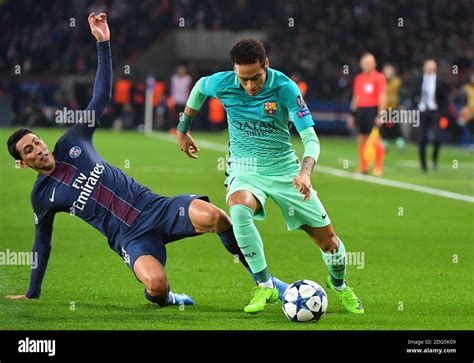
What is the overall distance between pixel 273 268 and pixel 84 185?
9.44ft

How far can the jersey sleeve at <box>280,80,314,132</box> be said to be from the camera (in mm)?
8555

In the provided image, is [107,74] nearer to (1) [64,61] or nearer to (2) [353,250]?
(2) [353,250]

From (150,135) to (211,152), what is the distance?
8.50 metres

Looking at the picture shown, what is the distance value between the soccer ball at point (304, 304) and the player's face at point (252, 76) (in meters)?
1.50

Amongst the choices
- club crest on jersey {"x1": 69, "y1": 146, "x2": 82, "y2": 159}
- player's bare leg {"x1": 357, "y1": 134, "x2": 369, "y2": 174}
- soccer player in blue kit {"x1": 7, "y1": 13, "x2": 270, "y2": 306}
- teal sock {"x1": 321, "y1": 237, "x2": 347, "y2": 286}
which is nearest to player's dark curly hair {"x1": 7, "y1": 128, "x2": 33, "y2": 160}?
soccer player in blue kit {"x1": 7, "y1": 13, "x2": 270, "y2": 306}

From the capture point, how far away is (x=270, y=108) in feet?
28.5

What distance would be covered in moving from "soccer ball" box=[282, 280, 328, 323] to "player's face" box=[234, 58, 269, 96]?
1505mm

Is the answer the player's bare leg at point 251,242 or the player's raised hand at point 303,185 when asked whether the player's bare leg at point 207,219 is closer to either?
the player's bare leg at point 251,242

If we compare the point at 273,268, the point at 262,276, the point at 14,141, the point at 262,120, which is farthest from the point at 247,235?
the point at 273,268

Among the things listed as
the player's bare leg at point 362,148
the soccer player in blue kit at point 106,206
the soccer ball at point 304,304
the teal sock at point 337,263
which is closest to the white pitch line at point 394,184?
the player's bare leg at point 362,148

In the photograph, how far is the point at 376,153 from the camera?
22.1 metres

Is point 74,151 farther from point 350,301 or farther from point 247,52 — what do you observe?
point 350,301

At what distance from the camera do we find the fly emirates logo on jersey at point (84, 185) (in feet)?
29.0
